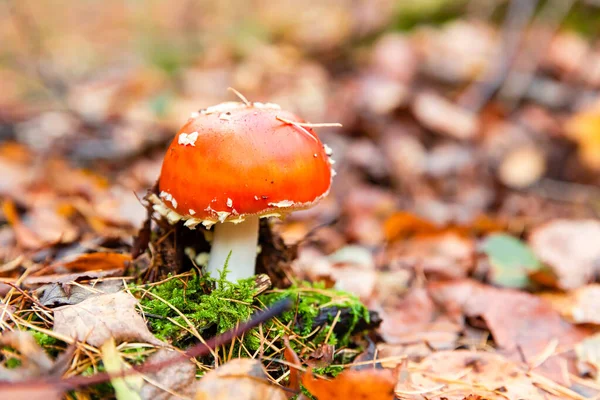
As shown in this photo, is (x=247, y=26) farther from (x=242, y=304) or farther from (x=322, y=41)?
(x=242, y=304)

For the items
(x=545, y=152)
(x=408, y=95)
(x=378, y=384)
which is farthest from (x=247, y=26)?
(x=378, y=384)

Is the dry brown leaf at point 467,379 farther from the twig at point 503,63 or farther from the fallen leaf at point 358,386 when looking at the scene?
the twig at point 503,63

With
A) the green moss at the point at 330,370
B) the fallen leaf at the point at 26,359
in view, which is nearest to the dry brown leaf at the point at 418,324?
the green moss at the point at 330,370

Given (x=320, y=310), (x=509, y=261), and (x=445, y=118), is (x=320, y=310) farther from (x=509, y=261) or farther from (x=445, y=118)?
(x=445, y=118)

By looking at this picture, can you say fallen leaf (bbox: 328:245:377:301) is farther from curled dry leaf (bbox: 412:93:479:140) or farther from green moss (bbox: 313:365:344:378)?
curled dry leaf (bbox: 412:93:479:140)

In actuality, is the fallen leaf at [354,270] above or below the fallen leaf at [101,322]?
below

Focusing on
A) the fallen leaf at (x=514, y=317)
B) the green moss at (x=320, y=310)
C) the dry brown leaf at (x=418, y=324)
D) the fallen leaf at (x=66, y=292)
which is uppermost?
the fallen leaf at (x=66, y=292)

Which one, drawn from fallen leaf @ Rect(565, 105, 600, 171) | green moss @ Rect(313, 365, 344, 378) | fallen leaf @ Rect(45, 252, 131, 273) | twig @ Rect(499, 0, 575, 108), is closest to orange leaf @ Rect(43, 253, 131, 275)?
fallen leaf @ Rect(45, 252, 131, 273)
